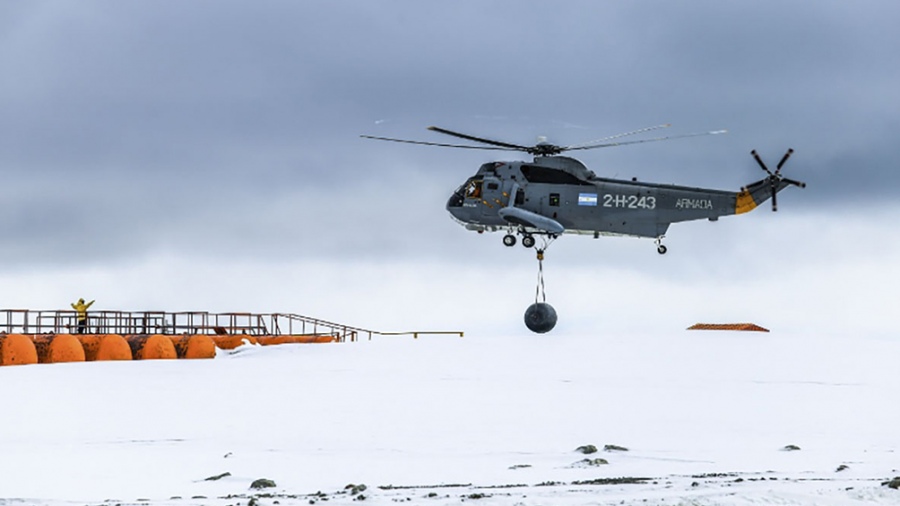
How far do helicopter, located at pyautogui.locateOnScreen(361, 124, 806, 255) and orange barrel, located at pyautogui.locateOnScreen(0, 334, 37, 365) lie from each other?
672 inches

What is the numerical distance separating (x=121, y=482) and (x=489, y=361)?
20.6 metres

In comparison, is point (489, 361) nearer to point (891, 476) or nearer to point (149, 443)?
point (149, 443)

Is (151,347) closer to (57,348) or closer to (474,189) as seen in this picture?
(57,348)

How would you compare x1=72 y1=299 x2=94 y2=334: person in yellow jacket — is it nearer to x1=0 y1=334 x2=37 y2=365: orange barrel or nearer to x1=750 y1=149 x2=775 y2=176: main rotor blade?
x1=0 y1=334 x2=37 y2=365: orange barrel

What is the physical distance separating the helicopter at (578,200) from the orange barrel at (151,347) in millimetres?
14612

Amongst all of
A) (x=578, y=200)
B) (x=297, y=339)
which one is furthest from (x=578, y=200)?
(x=297, y=339)

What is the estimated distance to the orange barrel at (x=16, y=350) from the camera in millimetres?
38812

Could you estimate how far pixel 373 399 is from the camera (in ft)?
99.1

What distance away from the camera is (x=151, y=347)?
42.2 metres

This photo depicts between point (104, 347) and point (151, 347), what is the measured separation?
5.77 ft

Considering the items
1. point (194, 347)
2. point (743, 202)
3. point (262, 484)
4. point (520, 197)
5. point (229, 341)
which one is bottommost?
point (262, 484)

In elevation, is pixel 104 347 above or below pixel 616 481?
above

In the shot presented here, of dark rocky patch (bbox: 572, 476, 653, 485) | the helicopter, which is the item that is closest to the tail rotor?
the helicopter

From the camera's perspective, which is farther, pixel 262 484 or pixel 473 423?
pixel 473 423
